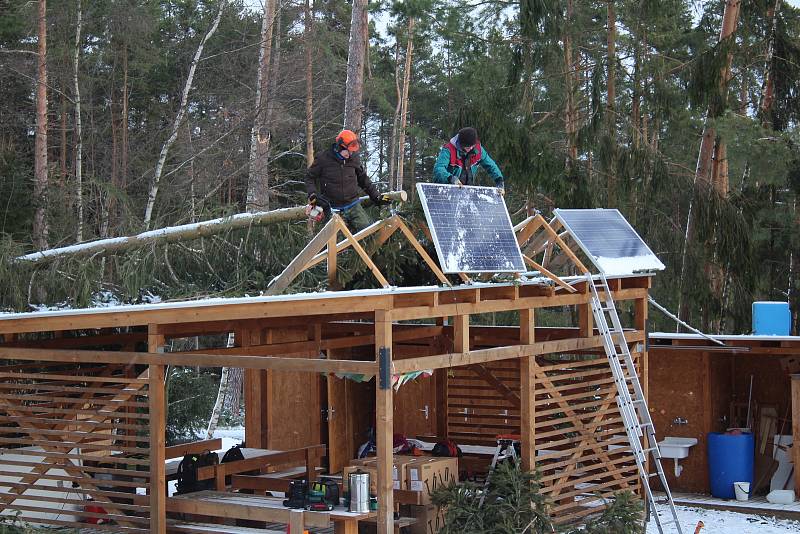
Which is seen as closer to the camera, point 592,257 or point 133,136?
point 592,257

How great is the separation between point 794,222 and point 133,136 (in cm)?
1542

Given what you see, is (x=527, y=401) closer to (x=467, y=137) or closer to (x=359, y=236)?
(x=359, y=236)

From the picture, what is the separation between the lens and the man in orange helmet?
32.3 feet

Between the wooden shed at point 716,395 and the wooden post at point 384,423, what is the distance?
23.8 ft

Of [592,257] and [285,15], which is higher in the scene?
[285,15]

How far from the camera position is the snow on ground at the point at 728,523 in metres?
12.5

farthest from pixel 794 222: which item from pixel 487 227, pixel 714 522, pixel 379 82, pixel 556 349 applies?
pixel 379 82

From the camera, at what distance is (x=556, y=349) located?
11297mm

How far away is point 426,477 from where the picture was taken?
10.5 m

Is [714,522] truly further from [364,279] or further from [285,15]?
[285,15]

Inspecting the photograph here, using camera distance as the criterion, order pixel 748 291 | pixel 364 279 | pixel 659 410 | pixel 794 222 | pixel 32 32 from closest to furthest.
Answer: pixel 364 279
pixel 659 410
pixel 748 291
pixel 794 222
pixel 32 32

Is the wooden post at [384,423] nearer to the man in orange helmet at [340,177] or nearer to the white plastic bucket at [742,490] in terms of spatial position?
the man in orange helmet at [340,177]

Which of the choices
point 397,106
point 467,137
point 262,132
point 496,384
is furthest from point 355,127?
point 397,106

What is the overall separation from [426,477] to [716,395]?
6.59 m
